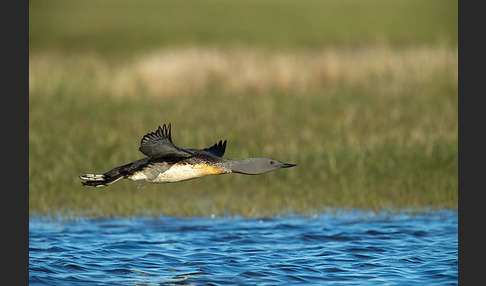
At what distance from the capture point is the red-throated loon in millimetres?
7004

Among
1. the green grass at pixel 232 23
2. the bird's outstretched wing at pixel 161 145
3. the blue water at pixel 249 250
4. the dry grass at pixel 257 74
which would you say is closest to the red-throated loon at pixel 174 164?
the bird's outstretched wing at pixel 161 145

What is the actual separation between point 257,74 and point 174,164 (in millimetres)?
12413

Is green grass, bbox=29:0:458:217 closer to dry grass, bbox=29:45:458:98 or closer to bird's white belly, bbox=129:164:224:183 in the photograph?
dry grass, bbox=29:45:458:98

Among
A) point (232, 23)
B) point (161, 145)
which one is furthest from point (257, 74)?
point (232, 23)

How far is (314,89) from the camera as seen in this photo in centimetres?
1883

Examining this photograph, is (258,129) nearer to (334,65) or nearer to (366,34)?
(334,65)

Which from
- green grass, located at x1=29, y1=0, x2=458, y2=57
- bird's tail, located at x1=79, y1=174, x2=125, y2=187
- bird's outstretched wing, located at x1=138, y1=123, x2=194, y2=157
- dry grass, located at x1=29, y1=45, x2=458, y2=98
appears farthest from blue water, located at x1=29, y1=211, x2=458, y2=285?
green grass, located at x1=29, y1=0, x2=458, y2=57

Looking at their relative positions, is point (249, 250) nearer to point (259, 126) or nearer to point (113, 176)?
point (113, 176)

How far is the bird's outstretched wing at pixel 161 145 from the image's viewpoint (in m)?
6.98

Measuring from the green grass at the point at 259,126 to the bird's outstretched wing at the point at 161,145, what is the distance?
436cm

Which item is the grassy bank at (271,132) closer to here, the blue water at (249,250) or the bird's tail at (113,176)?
the blue water at (249,250)

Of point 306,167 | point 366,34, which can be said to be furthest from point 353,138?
point 366,34

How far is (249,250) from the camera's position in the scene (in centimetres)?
963

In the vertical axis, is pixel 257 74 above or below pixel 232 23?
below
